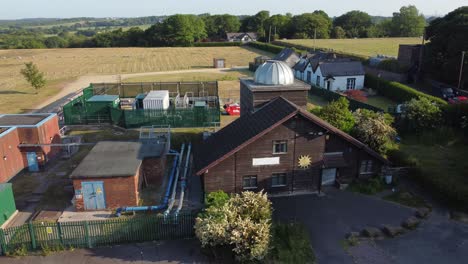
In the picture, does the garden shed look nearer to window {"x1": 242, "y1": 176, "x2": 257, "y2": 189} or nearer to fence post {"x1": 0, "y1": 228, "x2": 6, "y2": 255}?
fence post {"x1": 0, "y1": 228, "x2": 6, "y2": 255}

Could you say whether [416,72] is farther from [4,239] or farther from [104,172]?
[4,239]

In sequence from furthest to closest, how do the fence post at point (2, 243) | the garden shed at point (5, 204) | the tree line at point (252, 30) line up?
1. the tree line at point (252, 30)
2. the garden shed at point (5, 204)
3. the fence post at point (2, 243)

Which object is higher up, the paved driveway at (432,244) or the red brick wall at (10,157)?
the red brick wall at (10,157)

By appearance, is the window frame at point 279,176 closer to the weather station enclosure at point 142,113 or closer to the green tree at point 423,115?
the weather station enclosure at point 142,113

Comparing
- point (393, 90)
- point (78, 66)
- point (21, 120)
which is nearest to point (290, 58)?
point (393, 90)

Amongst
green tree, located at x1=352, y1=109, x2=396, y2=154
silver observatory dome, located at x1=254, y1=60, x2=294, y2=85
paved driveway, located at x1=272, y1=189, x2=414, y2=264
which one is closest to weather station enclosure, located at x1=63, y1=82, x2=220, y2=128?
silver observatory dome, located at x1=254, y1=60, x2=294, y2=85

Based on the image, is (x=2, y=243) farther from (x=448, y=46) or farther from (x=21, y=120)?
(x=448, y=46)

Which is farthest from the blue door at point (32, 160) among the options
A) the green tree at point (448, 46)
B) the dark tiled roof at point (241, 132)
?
the green tree at point (448, 46)

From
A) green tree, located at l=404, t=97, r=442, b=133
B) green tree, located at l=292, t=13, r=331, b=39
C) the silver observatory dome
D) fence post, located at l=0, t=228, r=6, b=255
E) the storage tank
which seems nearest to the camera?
fence post, located at l=0, t=228, r=6, b=255

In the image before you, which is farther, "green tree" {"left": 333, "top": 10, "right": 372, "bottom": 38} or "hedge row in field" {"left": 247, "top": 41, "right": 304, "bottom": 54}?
"green tree" {"left": 333, "top": 10, "right": 372, "bottom": 38}
